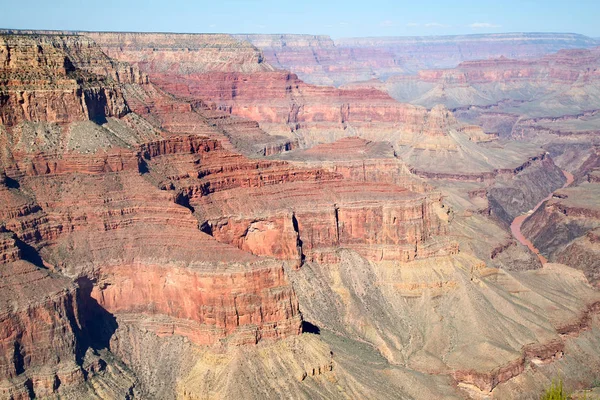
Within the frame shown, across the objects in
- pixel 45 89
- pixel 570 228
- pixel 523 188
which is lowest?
pixel 523 188

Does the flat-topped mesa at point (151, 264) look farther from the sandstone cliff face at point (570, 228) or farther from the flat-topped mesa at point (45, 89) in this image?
the sandstone cliff face at point (570, 228)

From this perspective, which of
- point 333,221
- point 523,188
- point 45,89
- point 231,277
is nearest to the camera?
point 231,277

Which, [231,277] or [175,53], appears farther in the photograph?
[175,53]

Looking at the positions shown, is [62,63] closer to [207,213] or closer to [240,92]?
[207,213]

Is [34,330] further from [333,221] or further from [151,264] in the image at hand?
[333,221]

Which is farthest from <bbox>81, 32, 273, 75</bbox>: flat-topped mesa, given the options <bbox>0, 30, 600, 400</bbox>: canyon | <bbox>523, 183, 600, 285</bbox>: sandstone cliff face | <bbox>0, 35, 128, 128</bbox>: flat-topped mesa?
<bbox>0, 35, 128, 128</bbox>: flat-topped mesa

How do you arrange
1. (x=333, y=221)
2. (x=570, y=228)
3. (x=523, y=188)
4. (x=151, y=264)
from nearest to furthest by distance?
(x=151, y=264)
(x=333, y=221)
(x=570, y=228)
(x=523, y=188)

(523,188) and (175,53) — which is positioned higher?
(175,53)

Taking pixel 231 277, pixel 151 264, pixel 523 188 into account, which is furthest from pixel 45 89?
pixel 523 188

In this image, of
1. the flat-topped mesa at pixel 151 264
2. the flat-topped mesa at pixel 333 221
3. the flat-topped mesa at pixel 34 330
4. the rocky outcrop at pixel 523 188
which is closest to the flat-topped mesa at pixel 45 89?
the flat-topped mesa at pixel 151 264

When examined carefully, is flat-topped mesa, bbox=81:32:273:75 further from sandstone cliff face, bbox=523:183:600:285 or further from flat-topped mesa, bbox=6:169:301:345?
flat-topped mesa, bbox=6:169:301:345

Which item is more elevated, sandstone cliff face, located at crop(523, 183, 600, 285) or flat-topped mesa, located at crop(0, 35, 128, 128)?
flat-topped mesa, located at crop(0, 35, 128, 128)
